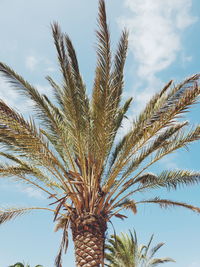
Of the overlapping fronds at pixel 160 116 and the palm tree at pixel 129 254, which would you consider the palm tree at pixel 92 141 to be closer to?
the overlapping fronds at pixel 160 116

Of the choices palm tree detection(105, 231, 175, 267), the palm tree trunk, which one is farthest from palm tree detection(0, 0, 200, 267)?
palm tree detection(105, 231, 175, 267)

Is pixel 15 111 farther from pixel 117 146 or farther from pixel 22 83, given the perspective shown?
pixel 117 146

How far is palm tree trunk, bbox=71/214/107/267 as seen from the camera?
748 cm

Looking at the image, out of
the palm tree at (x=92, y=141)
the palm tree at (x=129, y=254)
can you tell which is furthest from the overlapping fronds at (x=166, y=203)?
the palm tree at (x=129, y=254)

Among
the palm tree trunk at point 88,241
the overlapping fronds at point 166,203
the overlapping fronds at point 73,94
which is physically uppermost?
the overlapping fronds at point 73,94

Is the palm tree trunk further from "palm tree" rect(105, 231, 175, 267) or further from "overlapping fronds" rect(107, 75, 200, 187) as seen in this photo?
"palm tree" rect(105, 231, 175, 267)

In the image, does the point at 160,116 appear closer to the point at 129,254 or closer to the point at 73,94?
the point at 73,94

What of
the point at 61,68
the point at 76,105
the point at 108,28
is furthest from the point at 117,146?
the point at 108,28

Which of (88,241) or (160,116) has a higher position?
(160,116)

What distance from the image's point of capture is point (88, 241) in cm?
758

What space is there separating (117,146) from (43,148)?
3150 mm

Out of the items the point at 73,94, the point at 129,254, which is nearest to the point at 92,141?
the point at 73,94

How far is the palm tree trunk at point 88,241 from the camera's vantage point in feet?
24.5

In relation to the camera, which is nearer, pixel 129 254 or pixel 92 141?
pixel 92 141
